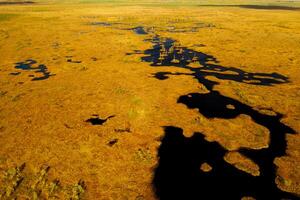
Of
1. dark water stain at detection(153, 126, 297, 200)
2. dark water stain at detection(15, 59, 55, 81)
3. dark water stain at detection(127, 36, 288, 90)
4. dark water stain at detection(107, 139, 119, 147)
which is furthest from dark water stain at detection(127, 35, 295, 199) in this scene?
dark water stain at detection(15, 59, 55, 81)

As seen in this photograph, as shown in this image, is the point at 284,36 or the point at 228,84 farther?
the point at 284,36

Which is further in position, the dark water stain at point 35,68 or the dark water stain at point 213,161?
the dark water stain at point 35,68

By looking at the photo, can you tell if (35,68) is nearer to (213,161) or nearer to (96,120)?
(96,120)

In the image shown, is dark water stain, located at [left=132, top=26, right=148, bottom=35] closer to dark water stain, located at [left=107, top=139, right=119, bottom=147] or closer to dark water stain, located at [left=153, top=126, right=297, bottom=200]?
dark water stain, located at [left=107, top=139, right=119, bottom=147]

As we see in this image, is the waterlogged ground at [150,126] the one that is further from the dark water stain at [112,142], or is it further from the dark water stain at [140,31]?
the dark water stain at [140,31]

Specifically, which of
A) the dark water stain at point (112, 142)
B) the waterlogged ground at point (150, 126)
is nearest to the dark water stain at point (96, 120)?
the waterlogged ground at point (150, 126)

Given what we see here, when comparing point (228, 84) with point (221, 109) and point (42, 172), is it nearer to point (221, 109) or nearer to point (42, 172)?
point (221, 109)

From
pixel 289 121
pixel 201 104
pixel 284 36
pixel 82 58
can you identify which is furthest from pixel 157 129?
pixel 284 36
